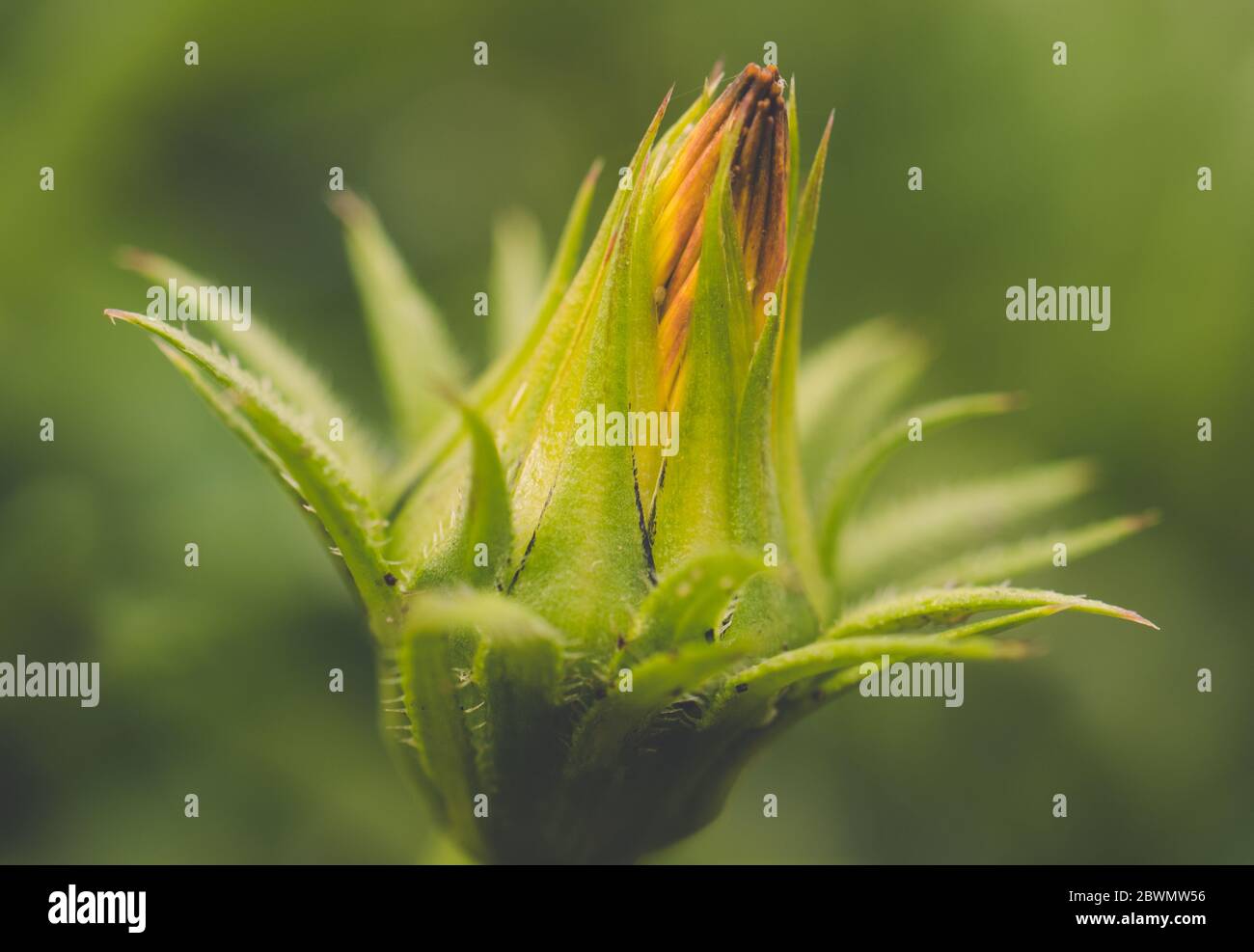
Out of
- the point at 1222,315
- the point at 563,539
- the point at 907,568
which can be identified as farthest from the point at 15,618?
the point at 1222,315

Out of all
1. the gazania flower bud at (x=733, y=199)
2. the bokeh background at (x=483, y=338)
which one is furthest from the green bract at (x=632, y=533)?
the bokeh background at (x=483, y=338)

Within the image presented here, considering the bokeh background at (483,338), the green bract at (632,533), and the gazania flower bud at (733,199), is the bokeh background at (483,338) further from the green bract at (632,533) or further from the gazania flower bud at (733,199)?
the gazania flower bud at (733,199)

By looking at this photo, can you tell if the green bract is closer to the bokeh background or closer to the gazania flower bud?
the gazania flower bud

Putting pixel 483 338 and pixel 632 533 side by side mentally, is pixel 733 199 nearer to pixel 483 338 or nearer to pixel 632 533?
pixel 632 533

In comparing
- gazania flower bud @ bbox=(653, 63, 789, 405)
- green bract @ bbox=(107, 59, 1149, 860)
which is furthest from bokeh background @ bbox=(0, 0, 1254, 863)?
gazania flower bud @ bbox=(653, 63, 789, 405)

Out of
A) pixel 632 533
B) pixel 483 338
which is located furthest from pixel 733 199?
pixel 483 338

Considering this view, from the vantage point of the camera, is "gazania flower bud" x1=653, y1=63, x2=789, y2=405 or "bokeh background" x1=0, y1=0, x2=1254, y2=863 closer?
"gazania flower bud" x1=653, y1=63, x2=789, y2=405

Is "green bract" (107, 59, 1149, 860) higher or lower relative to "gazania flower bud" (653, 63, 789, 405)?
lower
